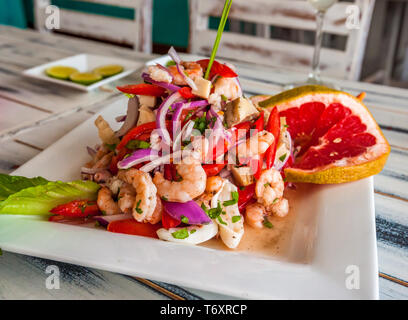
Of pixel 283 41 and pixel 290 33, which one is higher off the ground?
pixel 283 41

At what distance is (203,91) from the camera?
1104 millimetres

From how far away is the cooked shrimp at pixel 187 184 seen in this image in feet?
3.22

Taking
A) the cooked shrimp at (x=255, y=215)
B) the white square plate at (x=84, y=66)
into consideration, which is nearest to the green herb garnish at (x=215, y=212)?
the cooked shrimp at (x=255, y=215)

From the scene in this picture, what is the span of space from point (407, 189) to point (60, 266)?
1.07 m

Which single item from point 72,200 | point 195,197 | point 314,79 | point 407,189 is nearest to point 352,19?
point 314,79

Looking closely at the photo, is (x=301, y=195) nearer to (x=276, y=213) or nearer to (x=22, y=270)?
(x=276, y=213)

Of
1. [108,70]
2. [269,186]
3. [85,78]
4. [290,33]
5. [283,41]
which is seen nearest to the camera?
[269,186]

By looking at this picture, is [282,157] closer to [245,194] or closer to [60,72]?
[245,194]

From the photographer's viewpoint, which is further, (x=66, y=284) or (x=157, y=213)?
(x=157, y=213)

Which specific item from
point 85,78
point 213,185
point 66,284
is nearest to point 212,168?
point 213,185

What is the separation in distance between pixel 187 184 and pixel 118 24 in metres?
2.60

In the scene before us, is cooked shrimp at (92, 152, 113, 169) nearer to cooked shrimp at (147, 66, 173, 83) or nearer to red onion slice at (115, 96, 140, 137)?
red onion slice at (115, 96, 140, 137)

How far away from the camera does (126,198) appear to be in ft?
3.34

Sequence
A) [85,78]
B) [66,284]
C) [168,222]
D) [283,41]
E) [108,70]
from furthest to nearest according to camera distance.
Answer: [283,41], [108,70], [85,78], [168,222], [66,284]
